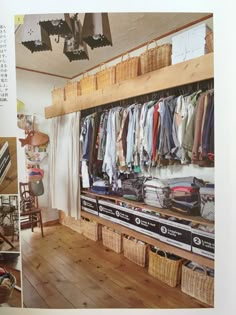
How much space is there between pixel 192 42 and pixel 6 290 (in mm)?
1162

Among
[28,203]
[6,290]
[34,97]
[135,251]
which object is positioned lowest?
[6,290]

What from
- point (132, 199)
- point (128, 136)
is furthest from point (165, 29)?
point (132, 199)

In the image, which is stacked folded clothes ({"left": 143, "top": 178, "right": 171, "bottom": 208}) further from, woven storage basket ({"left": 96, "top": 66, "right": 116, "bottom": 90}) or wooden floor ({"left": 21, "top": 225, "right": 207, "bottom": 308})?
woven storage basket ({"left": 96, "top": 66, "right": 116, "bottom": 90})

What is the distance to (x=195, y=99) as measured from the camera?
723 mm

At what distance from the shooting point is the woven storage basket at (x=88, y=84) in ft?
2.51

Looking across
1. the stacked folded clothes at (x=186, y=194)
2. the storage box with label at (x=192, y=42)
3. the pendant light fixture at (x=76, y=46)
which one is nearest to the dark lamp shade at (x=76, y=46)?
the pendant light fixture at (x=76, y=46)

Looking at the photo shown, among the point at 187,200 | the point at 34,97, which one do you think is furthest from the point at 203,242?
the point at 34,97

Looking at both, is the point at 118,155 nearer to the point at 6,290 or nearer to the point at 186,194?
the point at 186,194

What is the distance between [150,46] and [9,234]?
0.89m

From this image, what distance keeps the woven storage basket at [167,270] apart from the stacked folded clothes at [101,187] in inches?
13.9

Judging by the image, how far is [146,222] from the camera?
820mm

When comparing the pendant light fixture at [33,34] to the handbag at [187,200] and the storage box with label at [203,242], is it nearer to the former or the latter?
the handbag at [187,200]

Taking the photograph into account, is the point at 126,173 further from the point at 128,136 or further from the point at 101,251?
the point at 101,251

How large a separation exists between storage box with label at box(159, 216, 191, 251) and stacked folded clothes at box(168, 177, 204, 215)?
0.06 m
